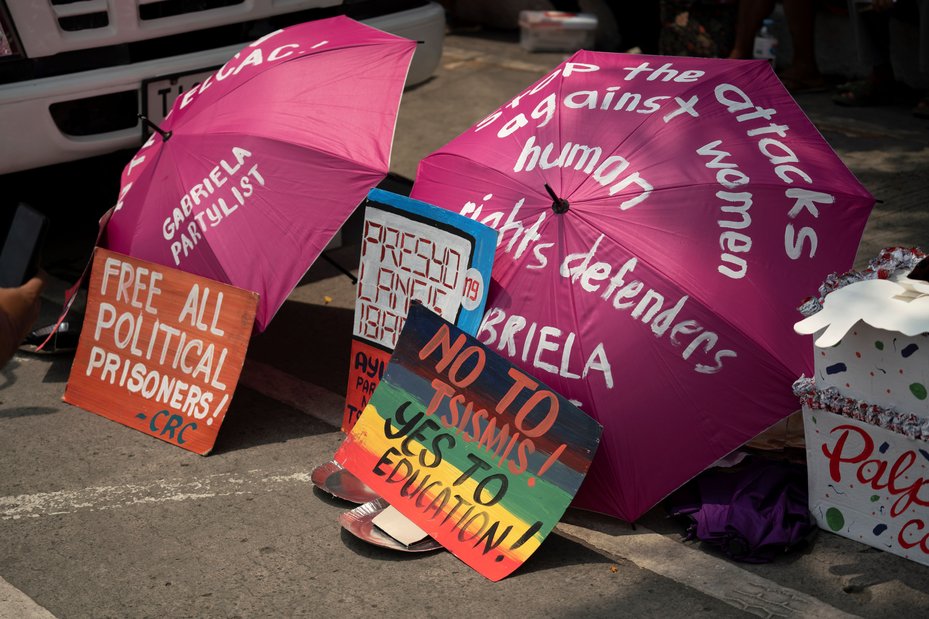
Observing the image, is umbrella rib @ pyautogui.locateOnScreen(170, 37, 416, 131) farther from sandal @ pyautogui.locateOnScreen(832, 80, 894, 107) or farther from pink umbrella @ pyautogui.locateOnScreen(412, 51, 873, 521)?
sandal @ pyautogui.locateOnScreen(832, 80, 894, 107)

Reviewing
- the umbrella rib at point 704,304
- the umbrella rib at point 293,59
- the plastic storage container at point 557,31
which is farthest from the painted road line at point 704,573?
the plastic storage container at point 557,31

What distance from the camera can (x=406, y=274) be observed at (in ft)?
12.7

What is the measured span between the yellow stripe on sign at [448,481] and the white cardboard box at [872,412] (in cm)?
84

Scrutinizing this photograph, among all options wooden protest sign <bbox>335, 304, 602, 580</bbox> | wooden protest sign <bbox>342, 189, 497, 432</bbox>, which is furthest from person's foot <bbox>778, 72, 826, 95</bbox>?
wooden protest sign <bbox>335, 304, 602, 580</bbox>

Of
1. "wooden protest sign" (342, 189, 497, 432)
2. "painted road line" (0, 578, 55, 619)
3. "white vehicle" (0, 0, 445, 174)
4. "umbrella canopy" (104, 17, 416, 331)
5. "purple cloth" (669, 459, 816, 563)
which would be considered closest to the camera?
"painted road line" (0, 578, 55, 619)

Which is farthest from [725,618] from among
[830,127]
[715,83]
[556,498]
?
[830,127]

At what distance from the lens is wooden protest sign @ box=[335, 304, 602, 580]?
3.26m

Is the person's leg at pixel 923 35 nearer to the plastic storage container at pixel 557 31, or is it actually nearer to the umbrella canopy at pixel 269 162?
the plastic storage container at pixel 557 31

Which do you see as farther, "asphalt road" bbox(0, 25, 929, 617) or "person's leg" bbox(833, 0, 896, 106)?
"person's leg" bbox(833, 0, 896, 106)

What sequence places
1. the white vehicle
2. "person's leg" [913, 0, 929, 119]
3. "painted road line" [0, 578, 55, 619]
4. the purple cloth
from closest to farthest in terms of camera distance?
"painted road line" [0, 578, 55, 619], the purple cloth, the white vehicle, "person's leg" [913, 0, 929, 119]

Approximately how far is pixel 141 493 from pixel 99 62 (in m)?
2.24

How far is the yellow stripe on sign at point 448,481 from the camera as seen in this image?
3.22 meters

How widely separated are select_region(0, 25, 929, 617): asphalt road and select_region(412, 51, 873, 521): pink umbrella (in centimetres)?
29

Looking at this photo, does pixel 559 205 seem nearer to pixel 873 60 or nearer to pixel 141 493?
pixel 141 493
